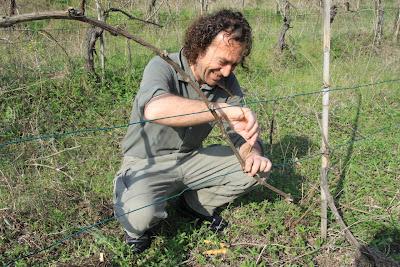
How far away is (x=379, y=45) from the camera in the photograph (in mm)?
6629

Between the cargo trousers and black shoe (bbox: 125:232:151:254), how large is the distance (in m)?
0.04

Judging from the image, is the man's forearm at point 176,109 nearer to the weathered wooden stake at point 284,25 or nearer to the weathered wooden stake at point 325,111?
the weathered wooden stake at point 325,111

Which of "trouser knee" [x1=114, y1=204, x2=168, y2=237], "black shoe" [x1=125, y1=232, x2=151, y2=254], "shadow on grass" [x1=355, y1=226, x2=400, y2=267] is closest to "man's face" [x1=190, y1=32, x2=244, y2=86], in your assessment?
"trouser knee" [x1=114, y1=204, x2=168, y2=237]

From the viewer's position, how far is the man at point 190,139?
6.68ft

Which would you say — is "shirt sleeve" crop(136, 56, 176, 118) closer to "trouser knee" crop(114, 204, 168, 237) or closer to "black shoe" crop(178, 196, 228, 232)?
"trouser knee" crop(114, 204, 168, 237)

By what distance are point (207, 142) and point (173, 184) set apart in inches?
48.3

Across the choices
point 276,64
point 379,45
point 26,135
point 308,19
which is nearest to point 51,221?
point 26,135

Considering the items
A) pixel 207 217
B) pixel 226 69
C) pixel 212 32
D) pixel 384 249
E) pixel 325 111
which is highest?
pixel 212 32

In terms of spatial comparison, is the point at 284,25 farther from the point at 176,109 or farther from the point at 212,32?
the point at 176,109

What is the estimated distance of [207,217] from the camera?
2693 mm

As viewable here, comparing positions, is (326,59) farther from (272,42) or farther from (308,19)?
(308,19)

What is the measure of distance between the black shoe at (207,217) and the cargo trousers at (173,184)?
0.03 m

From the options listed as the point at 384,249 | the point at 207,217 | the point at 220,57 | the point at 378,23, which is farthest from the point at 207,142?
the point at 378,23

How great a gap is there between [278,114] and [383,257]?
222 centimetres
